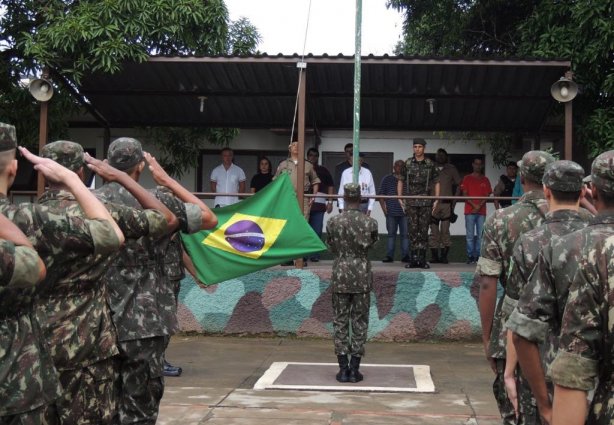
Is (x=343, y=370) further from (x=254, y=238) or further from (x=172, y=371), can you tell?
(x=254, y=238)

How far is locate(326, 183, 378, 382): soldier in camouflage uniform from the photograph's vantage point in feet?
26.5

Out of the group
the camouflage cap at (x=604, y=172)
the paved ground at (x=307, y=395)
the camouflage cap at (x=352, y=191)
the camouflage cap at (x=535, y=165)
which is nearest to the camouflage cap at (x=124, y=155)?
the camouflage cap at (x=535, y=165)

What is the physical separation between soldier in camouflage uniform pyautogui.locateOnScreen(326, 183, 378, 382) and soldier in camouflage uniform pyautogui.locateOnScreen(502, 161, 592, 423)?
13.5ft

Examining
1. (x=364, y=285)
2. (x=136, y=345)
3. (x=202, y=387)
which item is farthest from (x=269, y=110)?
(x=136, y=345)

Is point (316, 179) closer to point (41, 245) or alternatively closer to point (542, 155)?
point (542, 155)

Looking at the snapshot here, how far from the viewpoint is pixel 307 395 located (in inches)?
285

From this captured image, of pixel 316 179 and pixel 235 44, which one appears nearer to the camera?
pixel 316 179

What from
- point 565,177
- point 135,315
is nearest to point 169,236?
point 135,315

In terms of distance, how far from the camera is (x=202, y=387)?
7566 mm

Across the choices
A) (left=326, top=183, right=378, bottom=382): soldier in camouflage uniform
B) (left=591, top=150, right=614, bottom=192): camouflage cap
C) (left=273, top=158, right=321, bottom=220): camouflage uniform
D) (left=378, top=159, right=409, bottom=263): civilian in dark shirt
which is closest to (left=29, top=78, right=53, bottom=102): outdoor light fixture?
(left=273, top=158, right=321, bottom=220): camouflage uniform

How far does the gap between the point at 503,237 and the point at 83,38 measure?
8383mm

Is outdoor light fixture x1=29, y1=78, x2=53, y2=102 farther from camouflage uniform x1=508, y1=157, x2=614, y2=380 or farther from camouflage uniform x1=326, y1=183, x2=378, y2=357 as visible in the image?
camouflage uniform x1=508, y1=157, x2=614, y2=380

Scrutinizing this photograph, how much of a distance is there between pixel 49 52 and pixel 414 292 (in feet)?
19.4

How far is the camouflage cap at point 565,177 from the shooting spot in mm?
3598
